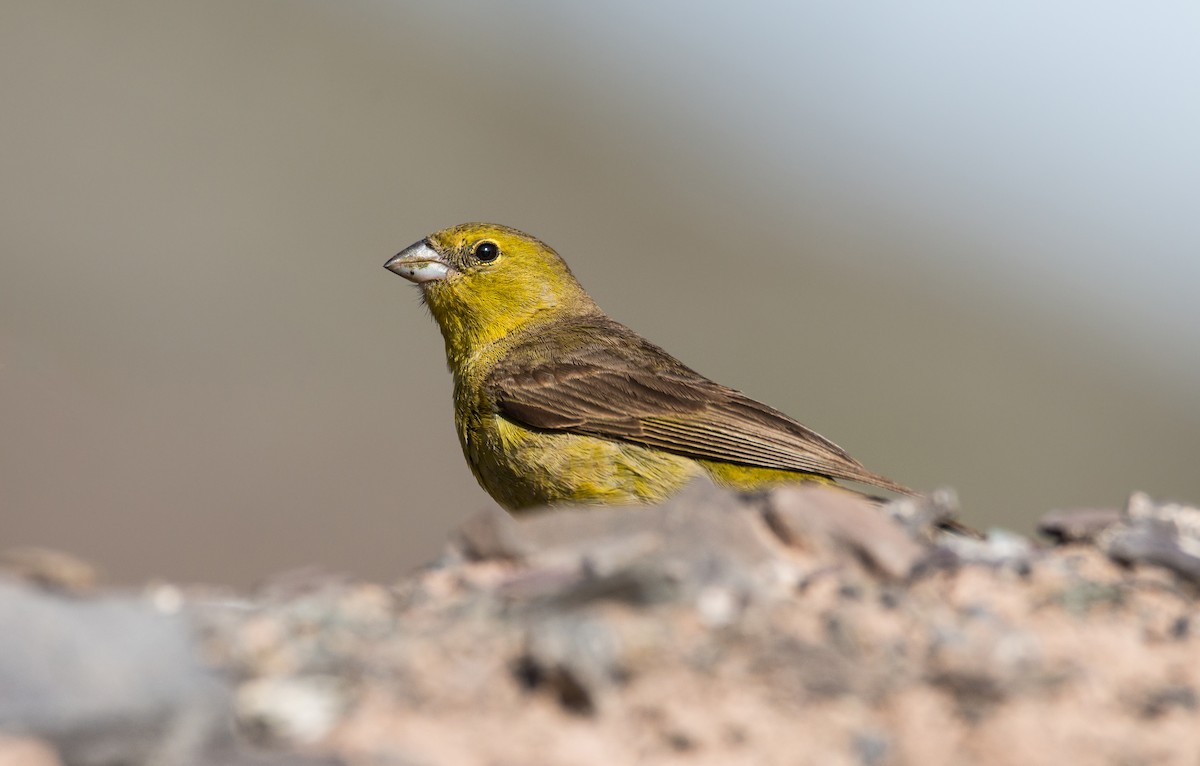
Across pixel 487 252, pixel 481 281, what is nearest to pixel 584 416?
pixel 481 281

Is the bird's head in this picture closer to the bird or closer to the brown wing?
the bird

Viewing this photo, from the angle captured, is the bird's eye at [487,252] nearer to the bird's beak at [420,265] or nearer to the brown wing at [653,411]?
the bird's beak at [420,265]

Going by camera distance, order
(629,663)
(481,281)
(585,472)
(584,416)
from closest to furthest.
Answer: (629,663), (585,472), (584,416), (481,281)

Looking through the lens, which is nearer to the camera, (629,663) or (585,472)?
(629,663)

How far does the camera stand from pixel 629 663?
315cm

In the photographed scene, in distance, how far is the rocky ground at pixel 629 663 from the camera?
3020 millimetres

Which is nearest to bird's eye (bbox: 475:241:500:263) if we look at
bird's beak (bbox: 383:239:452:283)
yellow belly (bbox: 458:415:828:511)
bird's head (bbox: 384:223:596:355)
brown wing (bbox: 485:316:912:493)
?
bird's head (bbox: 384:223:596:355)

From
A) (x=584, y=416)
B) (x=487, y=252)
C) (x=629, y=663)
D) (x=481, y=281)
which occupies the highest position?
(x=487, y=252)

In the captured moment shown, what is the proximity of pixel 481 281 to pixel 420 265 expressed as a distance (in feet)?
0.99

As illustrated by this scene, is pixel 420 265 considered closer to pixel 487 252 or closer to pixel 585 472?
pixel 487 252

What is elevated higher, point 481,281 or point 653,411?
point 481,281

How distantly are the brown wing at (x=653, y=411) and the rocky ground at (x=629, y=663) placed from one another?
2028 millimetres

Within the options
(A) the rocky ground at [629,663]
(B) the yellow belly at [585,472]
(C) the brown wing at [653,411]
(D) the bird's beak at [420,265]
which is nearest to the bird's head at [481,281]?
(D) the bird's beak at [420,265]

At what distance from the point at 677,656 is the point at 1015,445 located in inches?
771
